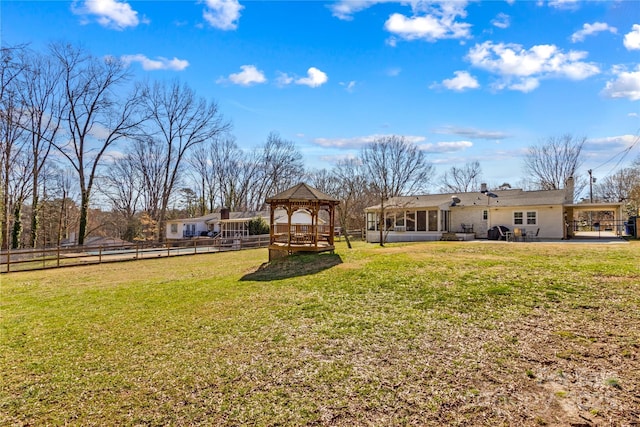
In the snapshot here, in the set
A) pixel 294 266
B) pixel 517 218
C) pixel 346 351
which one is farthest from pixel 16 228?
pixel 517 218

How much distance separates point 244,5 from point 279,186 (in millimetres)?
37605

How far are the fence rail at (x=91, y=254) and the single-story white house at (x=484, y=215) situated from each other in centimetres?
1072

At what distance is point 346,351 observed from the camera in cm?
548

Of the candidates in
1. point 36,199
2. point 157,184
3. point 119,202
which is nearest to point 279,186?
point 157,184

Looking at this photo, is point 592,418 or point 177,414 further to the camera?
point 177,414

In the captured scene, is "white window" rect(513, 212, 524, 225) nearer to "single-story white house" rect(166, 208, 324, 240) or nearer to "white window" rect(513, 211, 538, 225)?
"white window" rect(513, 211, 538, 225)

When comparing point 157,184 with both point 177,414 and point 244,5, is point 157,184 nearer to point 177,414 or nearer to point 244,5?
point 244,5

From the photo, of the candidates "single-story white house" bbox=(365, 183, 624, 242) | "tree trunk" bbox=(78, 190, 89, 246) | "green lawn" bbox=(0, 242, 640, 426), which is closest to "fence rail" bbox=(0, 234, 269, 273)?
"tree trunk" bbox=(78, 190, 89, 246)

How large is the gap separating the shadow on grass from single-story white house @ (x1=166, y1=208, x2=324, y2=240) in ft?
61.1

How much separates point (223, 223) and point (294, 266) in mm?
26186

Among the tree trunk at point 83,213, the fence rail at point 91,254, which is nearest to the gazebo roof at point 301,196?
the fence rail at point 91,254

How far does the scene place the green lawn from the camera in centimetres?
400

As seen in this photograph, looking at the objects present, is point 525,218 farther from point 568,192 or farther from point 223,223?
point 223,223

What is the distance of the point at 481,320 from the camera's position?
20.9 ft
